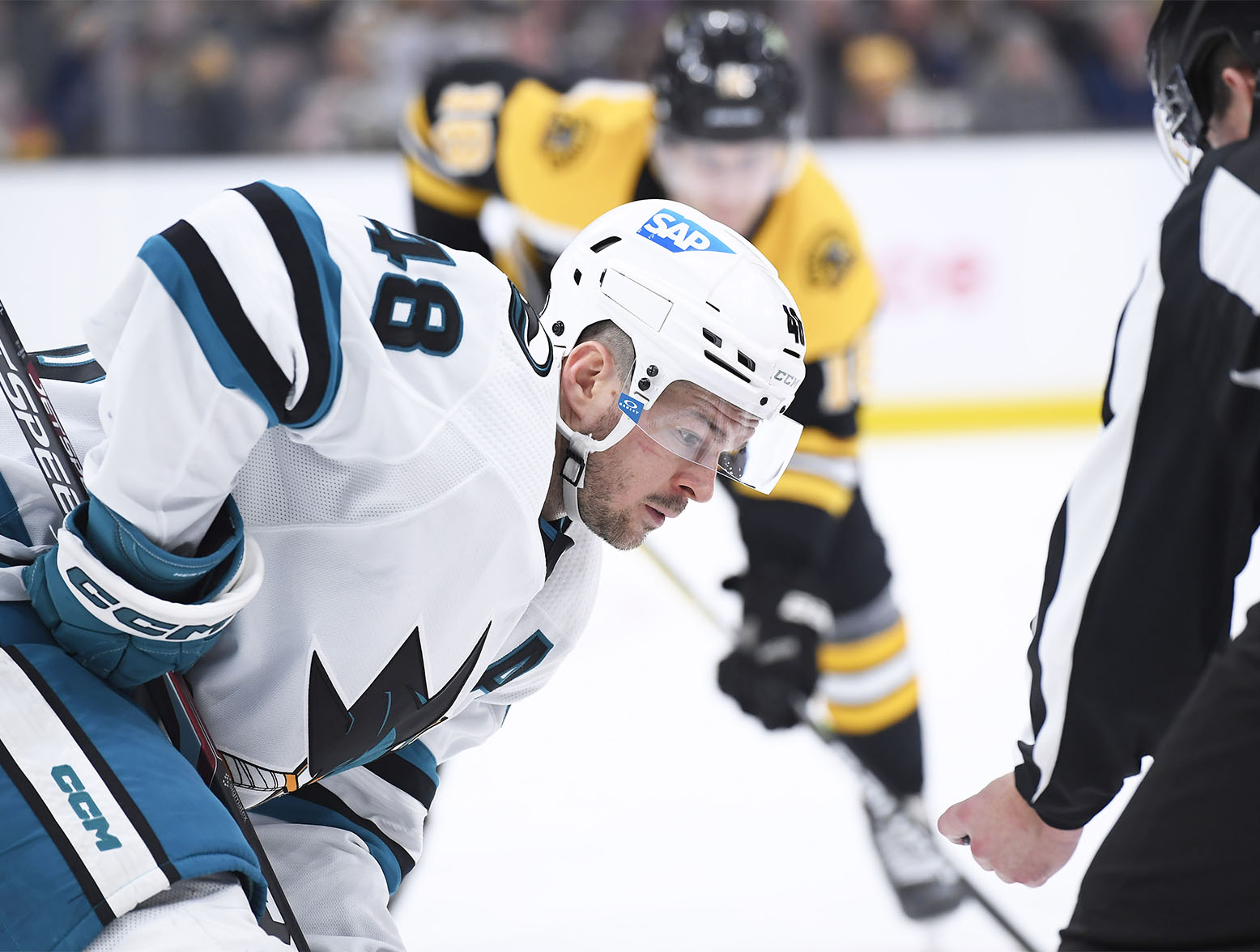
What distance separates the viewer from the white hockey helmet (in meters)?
1.47

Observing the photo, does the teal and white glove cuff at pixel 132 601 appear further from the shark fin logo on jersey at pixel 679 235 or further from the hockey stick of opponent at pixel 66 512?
the shark fin logo on jersey at pixel 679 235

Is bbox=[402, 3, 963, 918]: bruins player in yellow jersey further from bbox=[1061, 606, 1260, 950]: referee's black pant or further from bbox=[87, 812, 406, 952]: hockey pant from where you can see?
bbox=[1061, 606, 1260, 950]: referee's black pant

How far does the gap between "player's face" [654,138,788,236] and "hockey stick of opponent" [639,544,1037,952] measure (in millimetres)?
710

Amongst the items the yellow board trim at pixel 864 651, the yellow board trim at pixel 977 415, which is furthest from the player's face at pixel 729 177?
the yellow board trim at pixel 977 415

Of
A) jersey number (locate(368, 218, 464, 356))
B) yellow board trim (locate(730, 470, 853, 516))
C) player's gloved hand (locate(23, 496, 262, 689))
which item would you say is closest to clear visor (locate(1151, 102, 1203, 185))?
jersey number (locate(368, 218, 464, 356))

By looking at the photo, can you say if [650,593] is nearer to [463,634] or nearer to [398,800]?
[398,800]

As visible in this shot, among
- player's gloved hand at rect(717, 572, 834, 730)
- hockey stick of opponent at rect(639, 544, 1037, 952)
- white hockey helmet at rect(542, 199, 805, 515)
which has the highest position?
white hockey helmet at rect(542, 199, 805, 515)

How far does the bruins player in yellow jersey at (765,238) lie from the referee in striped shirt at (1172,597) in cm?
116

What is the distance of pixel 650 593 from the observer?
3.99 m

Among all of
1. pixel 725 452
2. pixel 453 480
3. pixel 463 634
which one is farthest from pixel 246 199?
pixel 725 452

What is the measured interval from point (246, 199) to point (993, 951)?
189 centimetres

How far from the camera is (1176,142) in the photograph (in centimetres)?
150

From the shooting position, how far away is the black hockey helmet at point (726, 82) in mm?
2877

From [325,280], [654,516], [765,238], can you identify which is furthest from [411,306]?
[765,238]
